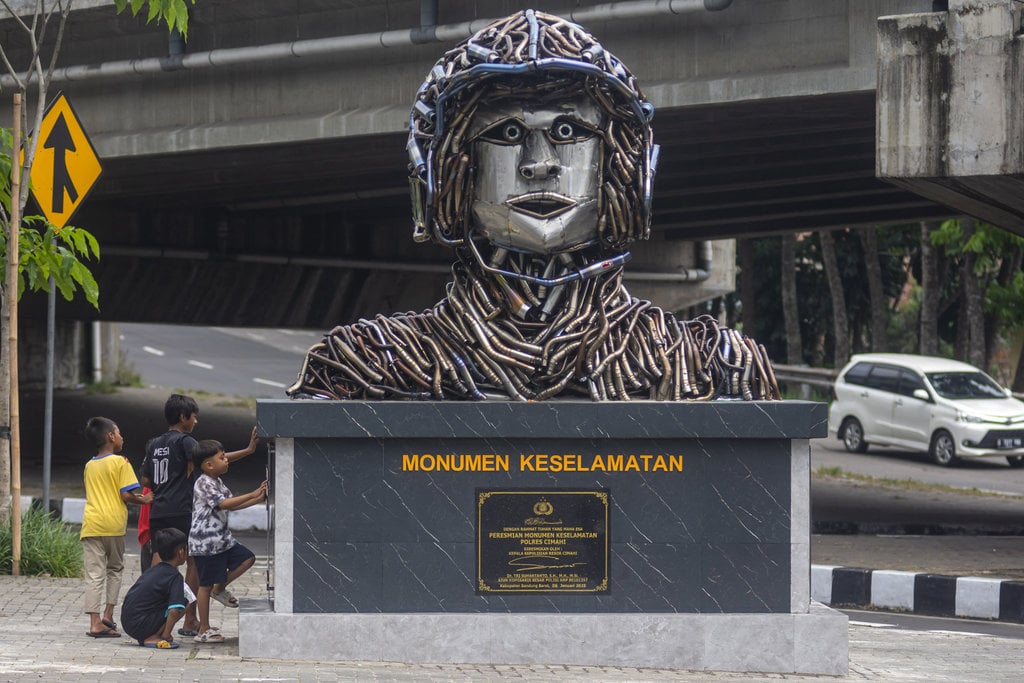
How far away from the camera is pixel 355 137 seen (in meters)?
17.5

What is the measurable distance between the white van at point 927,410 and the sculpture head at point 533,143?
16402 millimetres

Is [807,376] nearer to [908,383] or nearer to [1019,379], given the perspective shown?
[1019,379]

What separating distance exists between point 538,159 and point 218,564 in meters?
3.09

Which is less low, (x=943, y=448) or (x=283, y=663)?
(x=943, y=448)

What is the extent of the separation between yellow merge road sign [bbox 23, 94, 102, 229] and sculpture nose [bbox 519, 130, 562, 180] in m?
4.79

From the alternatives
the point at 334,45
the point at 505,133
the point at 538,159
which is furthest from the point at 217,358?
the point at 538,159

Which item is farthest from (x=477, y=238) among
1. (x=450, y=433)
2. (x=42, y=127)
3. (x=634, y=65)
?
(x=634, y=65)

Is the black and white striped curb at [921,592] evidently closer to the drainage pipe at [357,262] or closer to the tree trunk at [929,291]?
the drainage pipe at [357,262]

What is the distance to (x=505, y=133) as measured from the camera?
931 centimetres

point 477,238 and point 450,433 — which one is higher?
point 477,238

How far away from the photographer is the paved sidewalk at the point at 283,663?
27.3ft

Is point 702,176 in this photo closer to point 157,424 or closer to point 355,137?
point 355,137

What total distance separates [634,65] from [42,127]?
243 inches

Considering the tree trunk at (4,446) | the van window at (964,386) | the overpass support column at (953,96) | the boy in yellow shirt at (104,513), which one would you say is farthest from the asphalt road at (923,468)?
the boy in yellow shirt at (104,513)
